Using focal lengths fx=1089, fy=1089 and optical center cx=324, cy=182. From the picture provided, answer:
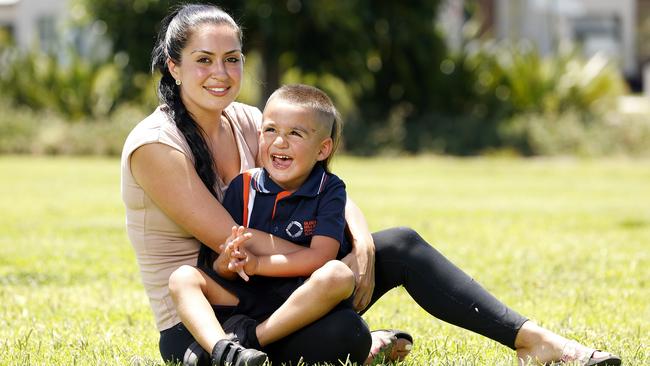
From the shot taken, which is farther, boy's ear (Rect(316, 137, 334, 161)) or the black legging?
boy's ear (Rect(316, 137, 334, 161))

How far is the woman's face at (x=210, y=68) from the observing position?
4.29 metres

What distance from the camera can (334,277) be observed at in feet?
12.9

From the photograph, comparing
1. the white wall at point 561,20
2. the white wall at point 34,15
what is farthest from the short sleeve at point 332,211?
the white wall at point 561,20

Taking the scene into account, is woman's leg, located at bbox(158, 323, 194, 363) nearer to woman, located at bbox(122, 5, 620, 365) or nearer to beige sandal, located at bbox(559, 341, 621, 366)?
woman, located at bbox(122, 5, 620, 365)

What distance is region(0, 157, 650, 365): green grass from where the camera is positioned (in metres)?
4.90

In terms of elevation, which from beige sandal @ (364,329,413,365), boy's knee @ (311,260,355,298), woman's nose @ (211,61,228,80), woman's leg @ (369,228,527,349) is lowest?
beige sandal @ (364,329,413,365)

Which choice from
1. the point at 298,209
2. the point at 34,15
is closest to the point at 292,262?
the point at 298,209

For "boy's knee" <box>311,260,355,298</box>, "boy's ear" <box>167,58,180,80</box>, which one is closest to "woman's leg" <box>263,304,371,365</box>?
"boy's knee" <box>311,260,355,298</box>

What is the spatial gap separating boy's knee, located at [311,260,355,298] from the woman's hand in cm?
19

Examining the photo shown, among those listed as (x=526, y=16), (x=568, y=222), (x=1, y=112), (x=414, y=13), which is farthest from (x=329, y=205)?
(x=526, y=16)

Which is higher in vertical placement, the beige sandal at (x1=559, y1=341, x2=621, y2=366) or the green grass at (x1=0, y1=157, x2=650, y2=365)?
the beige sandal at (x1=559, y1=341, x2=621, y2=366)

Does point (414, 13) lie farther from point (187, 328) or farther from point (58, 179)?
point (187, 328)

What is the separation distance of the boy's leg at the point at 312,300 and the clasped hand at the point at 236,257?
189mm

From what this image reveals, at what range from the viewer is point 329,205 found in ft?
13.6
